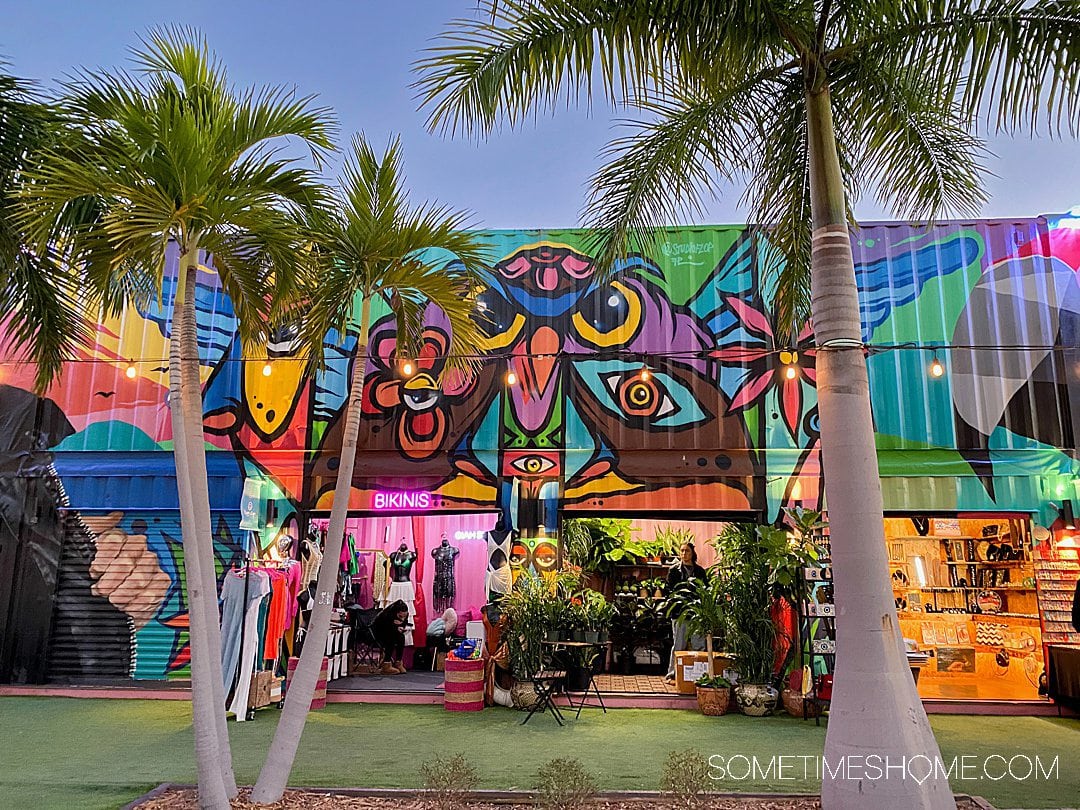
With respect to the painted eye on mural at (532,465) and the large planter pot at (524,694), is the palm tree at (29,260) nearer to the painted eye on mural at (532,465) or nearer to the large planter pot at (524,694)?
the large planter pot at (524,694)

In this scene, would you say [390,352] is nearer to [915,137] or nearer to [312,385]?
[312,385]

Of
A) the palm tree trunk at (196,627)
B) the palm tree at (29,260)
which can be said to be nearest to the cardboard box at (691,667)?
the palm tree trunk at (196,627)

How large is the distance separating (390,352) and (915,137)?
267 inches

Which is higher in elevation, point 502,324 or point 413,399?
point 502,324

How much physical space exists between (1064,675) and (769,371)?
448 centimetres

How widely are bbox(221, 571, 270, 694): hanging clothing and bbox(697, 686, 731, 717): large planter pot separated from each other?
180 inches

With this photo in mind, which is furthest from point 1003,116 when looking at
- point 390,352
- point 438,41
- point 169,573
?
point 169,573

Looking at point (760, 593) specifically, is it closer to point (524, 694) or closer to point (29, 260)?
point (524, 694)

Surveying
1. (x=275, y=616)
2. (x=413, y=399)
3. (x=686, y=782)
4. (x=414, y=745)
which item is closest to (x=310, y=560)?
(x=275, y=616)

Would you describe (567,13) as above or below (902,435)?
above

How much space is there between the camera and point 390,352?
1020 centimetres

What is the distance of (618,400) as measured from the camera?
32.0 ft

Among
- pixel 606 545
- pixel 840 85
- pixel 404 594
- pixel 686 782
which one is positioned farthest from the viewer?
pixel 606 545

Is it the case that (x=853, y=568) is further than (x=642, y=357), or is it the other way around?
(x=642, y=357)
